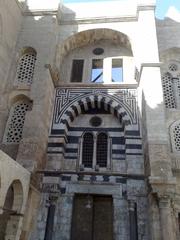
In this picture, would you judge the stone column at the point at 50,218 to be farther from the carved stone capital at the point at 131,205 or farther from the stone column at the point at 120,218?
the carved stone capital at the point at 131,205

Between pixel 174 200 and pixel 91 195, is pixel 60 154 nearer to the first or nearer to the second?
pixel 91 195

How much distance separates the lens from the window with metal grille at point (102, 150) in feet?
29.2

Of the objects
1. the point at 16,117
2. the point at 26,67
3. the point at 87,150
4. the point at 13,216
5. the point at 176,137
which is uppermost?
the point at 26,67

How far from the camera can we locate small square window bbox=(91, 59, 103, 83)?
10406mm

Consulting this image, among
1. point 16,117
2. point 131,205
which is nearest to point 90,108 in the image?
point 16,117

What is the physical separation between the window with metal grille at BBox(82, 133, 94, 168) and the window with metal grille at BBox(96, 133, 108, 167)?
24 cm

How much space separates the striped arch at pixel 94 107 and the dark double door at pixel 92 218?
2559 millimetres

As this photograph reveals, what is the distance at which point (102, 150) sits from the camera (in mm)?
9094

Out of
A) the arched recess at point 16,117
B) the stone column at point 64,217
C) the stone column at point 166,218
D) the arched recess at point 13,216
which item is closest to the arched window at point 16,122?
the arched recess at point 16,117

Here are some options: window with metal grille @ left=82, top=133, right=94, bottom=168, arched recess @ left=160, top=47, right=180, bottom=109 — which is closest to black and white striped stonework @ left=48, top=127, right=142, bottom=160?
window with metal grille @ left=82, top=133, right=94, bottom=168

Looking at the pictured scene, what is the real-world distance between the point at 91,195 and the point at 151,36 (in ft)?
20.1

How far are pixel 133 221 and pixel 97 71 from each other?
19.4 feet

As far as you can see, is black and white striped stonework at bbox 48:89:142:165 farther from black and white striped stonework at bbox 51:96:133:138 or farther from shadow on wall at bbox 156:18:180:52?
shadow on wall at bbox 156:18:180:52

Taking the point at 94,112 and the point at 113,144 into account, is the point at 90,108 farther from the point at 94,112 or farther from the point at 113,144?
the point at 113,144
